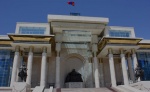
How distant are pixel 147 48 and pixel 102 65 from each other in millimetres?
6808

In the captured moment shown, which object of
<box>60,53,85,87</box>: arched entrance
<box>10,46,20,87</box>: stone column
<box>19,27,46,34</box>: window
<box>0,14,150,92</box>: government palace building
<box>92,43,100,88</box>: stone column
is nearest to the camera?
<box>10,46,20,87</box>: stone column

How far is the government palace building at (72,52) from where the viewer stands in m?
22.3

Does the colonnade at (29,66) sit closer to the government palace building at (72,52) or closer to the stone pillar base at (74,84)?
the government palace building at (72,52)

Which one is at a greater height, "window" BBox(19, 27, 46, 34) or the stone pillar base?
"window" BBox(19, 27, 46, 34)

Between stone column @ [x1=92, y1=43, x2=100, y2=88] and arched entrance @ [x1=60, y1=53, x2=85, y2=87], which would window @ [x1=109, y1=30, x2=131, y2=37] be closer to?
stone column @ [x1=92, y1=43, x2=100, y2=88]

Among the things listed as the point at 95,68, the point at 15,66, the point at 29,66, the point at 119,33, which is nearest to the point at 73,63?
the point at 95,68

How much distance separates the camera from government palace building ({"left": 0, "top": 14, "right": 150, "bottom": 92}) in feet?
73.2

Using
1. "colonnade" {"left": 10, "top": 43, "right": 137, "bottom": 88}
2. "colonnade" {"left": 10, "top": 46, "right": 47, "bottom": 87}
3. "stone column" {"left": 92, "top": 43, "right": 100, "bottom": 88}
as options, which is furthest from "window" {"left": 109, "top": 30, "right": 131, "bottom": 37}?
"colonnade" {"left": 10, "top": 46, "right": 47, "bottom": 87}

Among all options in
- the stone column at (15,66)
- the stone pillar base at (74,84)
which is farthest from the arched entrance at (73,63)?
the stone column at (15,66)

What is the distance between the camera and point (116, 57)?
26.9 metres

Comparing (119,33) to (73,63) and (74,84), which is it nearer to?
(73,63)

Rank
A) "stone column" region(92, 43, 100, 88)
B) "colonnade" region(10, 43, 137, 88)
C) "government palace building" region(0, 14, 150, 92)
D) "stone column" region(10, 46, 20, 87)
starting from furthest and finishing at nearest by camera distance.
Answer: "stone column" region(92, 43, 100, 88), "government palace building" region(0, 14, 150, 92), "colonnade" region(10, 43, 137, 88), "stone column" region(10, 46, 20, 87)

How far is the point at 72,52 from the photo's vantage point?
26.3 m

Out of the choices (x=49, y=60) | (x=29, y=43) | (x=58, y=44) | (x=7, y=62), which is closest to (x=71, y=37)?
(x=58, y=44)
